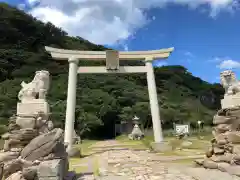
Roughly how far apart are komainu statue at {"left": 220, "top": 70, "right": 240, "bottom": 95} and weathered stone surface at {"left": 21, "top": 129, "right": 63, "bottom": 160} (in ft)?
17.3

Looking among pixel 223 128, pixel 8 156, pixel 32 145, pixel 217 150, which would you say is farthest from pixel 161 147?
pixel 8 156

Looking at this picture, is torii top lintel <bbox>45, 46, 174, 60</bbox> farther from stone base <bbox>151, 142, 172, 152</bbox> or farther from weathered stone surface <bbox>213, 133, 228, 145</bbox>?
weathered stone surface <bbox>213, 133, 228, 145</bbox>

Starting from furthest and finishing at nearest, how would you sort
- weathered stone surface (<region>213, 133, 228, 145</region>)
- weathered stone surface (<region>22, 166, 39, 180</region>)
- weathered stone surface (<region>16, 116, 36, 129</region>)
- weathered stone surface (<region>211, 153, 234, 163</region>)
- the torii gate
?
the torii gate < weathered stone surface (<region>213, 133, 228, 145</region>) < weathered stone surface (<region>211, 153, 234, 163</region>) < weathered stone surface (<region>16, 116, 36, 129</region>) < weathered stone surface (<region>22, 166, 39, 180</region>)

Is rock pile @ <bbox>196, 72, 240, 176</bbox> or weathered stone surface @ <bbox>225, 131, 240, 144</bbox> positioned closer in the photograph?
rock pile @ <bbox>196, 72, 240, 176</bbox>

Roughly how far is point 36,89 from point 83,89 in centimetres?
2403

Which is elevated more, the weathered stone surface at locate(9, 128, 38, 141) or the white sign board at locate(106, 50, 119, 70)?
the white sign board at locate(106, 50, 119, 70)

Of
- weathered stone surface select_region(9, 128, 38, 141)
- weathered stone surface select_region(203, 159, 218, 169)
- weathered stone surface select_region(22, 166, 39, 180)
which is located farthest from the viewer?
weathered stone surface select_region(203, 159, 218, 169)

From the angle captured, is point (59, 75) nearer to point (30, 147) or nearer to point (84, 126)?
point (84, 126)

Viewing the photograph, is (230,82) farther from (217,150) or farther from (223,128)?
(217,150)

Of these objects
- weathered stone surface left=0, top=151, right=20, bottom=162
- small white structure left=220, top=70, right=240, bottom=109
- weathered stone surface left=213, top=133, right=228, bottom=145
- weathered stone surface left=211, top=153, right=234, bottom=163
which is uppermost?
small white structure left=220, top=70, right=240, bottom=109

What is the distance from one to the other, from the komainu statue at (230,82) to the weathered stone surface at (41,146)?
528 centimetres

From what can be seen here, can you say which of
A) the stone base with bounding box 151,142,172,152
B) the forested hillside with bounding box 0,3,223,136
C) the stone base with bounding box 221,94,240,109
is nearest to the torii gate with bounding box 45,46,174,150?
the stone base with bounding box 151,142,172,152

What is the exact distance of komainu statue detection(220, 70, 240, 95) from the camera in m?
7.14

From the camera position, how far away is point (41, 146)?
547cm
